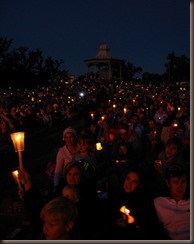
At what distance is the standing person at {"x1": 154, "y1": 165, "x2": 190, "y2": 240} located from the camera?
3.58 meters

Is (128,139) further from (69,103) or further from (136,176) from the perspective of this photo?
(69,103)

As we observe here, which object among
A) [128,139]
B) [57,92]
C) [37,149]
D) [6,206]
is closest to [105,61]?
[57,92]

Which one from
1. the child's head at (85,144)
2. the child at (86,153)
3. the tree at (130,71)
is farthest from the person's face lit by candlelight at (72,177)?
the tree at (130,71)

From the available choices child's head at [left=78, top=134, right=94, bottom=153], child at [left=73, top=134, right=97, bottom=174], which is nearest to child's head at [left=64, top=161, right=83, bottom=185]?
child at [left=73, top=134, right=97, bottom=174]

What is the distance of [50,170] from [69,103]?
89.9 feet

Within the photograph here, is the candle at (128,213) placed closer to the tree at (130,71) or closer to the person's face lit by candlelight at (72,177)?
the person's face lit by candlelight at (72,177)

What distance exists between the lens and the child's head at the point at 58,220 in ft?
9.03

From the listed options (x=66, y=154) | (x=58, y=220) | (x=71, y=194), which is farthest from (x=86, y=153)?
(x=58, y=220)

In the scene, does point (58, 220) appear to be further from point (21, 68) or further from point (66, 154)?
point (21, 68)

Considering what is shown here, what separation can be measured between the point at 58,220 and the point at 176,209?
1.32m

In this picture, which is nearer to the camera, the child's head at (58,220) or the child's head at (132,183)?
the child's head at (58,220)

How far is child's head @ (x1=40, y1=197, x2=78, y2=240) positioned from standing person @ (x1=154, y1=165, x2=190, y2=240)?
1.13 m

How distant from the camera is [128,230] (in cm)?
371

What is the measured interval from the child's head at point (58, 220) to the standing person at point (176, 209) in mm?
1127
